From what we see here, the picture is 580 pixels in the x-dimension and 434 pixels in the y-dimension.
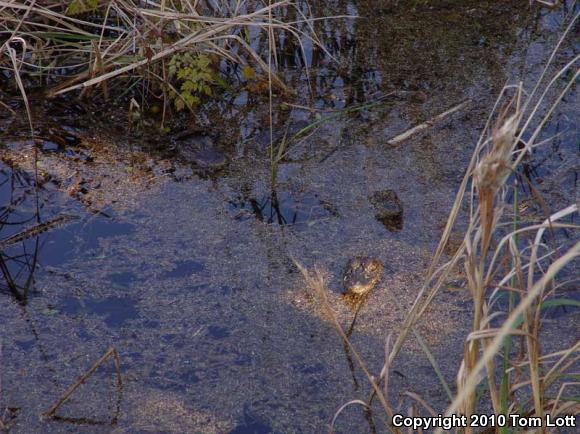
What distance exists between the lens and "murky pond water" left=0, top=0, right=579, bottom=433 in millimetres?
1302

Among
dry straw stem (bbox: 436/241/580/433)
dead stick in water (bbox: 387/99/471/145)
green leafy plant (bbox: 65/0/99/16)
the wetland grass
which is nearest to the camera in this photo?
dry straw stem (bbox: 436/241/580/433)

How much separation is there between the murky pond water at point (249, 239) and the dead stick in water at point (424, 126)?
0.06ft

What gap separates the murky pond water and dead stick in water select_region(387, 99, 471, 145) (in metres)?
0.02

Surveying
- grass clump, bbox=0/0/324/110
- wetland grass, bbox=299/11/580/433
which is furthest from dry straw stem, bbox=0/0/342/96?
wetland grass, bbox=299/11/580/433

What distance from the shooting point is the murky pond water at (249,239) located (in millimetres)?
1302

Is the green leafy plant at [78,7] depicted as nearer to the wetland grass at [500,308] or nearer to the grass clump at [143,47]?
the grass clump at [143,47]

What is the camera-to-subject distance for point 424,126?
1.94 m

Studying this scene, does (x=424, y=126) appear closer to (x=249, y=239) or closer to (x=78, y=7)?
(x=249, y=239)

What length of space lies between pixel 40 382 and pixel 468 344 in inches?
29.0

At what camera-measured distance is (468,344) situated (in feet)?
3.34

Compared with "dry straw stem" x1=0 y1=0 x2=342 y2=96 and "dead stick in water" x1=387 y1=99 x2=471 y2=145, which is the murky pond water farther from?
"dry straw stem" x1=0 y1=0 x2=342 y2=96

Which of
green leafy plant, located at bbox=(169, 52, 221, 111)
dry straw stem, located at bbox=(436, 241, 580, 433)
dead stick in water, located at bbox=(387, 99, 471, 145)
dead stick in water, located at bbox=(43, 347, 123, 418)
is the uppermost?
dry straw stem, located at bbox=(436, 241, 580, 433)

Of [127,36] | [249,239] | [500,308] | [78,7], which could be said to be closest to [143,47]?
[127,36]

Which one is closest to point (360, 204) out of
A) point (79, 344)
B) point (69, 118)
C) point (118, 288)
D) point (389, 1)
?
point (118, 288)
